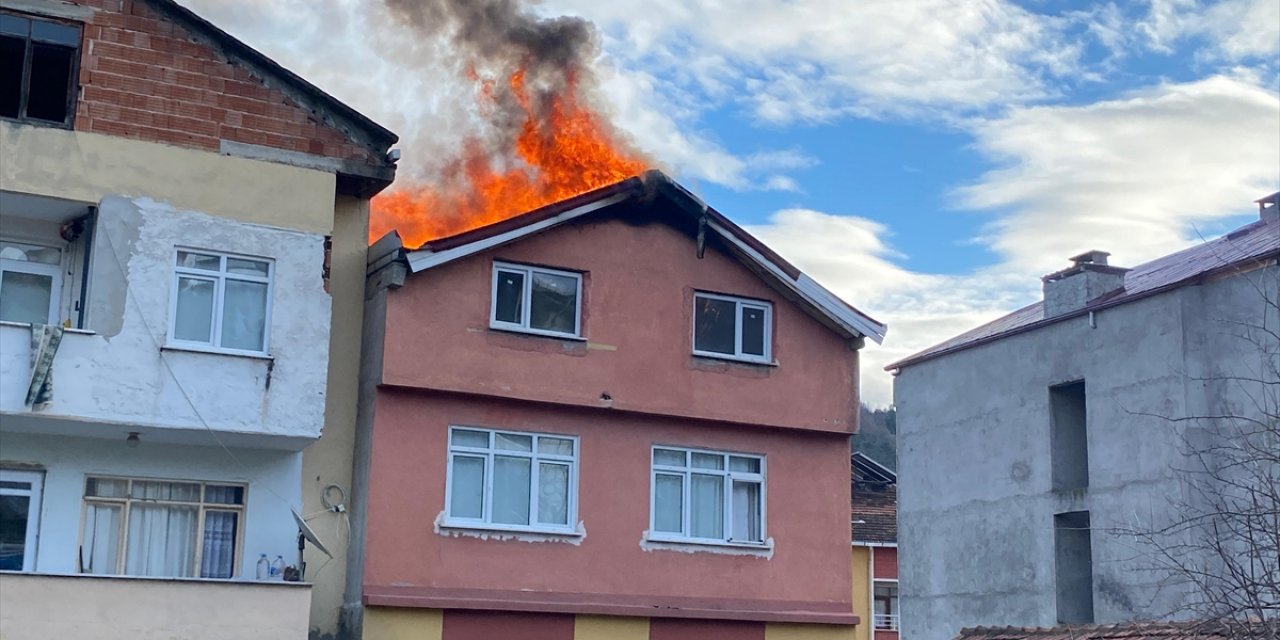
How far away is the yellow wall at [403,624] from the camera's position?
20.9 metres

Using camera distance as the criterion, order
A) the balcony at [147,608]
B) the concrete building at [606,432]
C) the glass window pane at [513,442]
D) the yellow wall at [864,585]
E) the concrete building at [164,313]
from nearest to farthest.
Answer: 1. the balcony at [147,608]
2. the concrete building at [164,313]
3. the concrete building at [606,432]
4. the glass window pane at [513,442]
5. the yellow wall at [864,585]

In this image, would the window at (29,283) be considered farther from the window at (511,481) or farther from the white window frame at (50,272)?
the window at (511,481)

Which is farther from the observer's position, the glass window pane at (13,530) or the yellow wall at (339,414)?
the yellow wall at (339,414)

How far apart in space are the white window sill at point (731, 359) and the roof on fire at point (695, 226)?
1.17 meters

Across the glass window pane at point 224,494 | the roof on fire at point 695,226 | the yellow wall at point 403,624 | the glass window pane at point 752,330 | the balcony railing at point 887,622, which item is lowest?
the yellow wall at point 403,624

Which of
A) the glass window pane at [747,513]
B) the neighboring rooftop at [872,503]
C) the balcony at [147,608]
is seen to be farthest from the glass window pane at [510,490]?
the neighboring rooftop at [872,503]

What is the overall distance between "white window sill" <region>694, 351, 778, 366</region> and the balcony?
7.17m

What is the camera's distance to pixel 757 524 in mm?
24016

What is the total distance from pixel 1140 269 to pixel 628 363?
772 inches

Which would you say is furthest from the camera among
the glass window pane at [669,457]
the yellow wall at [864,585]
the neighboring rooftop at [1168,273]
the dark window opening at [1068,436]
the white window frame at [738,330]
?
the yellow wall at [864,585]

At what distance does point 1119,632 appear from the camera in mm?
19172

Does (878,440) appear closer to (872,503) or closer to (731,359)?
(872,503)

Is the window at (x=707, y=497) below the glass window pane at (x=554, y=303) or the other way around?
below

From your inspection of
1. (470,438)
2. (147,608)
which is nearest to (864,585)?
(470,438)
